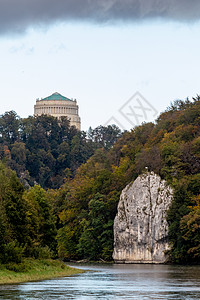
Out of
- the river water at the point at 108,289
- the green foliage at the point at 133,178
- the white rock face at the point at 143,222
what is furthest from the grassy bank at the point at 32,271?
the white rock face at the point at 143,222

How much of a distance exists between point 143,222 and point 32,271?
50199mm

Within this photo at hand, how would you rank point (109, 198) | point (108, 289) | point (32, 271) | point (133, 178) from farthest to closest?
1. point (109, 198)
2. point (133, 178)
3. point (32, 271)
4. point (108, 289)

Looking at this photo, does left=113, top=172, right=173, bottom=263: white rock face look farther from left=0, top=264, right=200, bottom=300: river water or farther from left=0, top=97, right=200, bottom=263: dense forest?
left=0, top=264, right=200, bottom=300: river water

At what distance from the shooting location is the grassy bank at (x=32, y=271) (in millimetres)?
57928

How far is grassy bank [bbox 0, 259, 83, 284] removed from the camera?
57.9 m

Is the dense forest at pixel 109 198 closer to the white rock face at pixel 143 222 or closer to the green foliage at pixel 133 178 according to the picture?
the green foliage at pixel 133 178

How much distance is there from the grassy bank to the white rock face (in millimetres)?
34194

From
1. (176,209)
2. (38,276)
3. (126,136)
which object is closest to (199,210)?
(176,209)

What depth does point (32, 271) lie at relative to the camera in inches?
2502

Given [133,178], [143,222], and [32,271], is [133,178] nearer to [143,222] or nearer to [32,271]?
[143,222]

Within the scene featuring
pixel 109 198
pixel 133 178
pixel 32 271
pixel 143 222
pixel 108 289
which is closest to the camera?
pixel 108 289

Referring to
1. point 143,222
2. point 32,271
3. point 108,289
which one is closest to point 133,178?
point 143,222

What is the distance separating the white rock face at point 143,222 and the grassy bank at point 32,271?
3419 cm

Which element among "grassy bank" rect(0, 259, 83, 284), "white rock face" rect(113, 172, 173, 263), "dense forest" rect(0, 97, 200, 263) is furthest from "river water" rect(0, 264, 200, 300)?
"white rock face" rect(113, 172, 173, 263)
